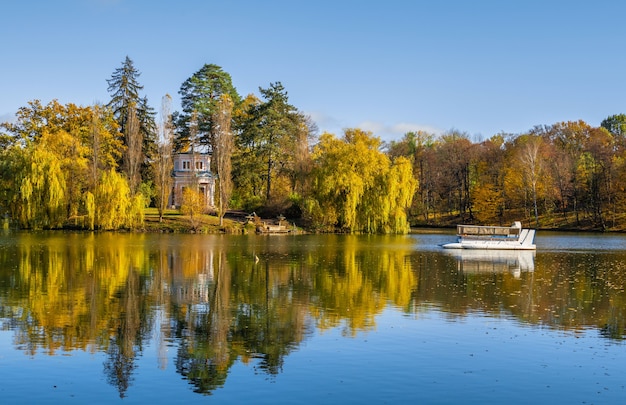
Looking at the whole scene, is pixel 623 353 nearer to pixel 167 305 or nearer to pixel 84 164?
pixel 167 305

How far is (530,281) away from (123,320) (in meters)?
18.8

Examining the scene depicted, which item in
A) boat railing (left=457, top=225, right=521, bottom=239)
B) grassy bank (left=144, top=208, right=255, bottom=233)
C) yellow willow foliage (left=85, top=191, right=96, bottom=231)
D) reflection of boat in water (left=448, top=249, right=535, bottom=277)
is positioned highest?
yellow willow foliage (left=85, top=191, right=96, bottom=231)

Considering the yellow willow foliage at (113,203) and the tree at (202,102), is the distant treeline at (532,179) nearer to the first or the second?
the tree at (202,102)

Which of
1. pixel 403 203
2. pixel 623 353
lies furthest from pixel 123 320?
pixel 403 203

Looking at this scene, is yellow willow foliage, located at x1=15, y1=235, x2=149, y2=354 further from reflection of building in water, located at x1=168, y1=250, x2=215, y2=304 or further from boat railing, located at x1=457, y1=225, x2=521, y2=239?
boat railing, located at x1=457, y1=225, x2=521, y2=239

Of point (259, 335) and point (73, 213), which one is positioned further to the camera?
point (73, 213)

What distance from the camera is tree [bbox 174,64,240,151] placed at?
90000mm

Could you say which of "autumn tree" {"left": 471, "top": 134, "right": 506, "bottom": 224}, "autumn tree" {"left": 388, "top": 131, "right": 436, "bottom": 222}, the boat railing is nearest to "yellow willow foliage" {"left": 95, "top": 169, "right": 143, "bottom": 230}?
the boat railing

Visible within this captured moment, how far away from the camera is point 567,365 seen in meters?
15.0

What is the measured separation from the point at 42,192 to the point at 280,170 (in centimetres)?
3174

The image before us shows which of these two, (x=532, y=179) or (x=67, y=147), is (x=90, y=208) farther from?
(x=532, y=179)

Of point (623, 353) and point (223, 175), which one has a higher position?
point (223, 175)

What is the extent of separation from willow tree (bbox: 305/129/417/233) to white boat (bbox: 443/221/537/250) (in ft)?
56.7

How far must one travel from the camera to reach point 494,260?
4297 centimetres
